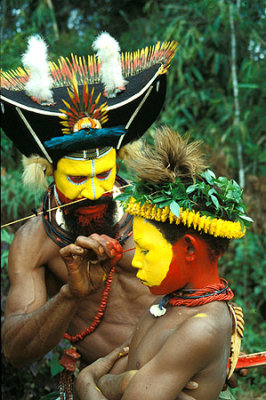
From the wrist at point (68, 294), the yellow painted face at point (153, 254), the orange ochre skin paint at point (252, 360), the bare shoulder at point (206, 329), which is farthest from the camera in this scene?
the wrist at point (68, 294)

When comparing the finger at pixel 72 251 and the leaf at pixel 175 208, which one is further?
the finger at pixel 72 251

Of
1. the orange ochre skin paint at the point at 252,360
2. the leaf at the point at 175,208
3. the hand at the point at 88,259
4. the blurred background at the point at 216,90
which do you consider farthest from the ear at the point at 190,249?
the blurred background at the point at 216,90

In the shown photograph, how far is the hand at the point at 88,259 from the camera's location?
2355 mm

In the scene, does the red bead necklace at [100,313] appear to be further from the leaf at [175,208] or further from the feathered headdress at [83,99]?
the leaf at [175,208]

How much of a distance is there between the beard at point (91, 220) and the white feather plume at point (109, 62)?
1.99ft

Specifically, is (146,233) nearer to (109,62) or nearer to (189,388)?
(189,388)

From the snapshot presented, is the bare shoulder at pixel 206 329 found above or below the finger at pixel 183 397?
above

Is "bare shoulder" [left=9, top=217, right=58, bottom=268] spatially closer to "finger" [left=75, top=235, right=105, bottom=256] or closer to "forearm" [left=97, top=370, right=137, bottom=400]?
"finger" [left=75, top=235, right=105, bottom=256]

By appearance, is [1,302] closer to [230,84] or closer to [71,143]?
[71,143]

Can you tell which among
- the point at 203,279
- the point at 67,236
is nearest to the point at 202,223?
the point at 203,279

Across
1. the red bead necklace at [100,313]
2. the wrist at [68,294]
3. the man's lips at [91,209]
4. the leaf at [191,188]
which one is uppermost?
the leaf at [191,188]

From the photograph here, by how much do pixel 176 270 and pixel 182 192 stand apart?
0.95ft

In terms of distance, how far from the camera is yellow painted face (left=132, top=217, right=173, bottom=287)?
2.03 metres

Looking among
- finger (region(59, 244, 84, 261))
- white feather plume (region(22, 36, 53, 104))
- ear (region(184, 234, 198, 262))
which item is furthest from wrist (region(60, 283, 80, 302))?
white feather plume (region(22, 36, 53, 104))
